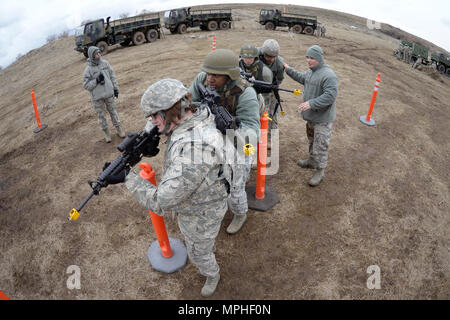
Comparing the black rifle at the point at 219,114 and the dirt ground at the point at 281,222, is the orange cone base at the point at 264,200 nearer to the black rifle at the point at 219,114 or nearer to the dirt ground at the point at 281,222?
the dirt ground at the point at 281,222

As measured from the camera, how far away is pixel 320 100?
3820mm

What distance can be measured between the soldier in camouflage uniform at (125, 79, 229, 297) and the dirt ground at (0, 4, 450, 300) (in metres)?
1.50

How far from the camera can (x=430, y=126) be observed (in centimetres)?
739

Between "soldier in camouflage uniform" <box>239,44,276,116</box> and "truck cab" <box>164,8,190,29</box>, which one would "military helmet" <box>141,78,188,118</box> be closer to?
"soldier in camouflage uniform" <box>239,44,276,116</box>

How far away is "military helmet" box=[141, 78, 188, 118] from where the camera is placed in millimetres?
1906

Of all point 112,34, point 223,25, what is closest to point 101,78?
point 112,34

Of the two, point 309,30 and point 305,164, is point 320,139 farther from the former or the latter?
point 309,30

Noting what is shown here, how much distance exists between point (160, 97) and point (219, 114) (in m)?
0.60

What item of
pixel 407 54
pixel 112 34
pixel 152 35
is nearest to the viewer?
pixel 112 34

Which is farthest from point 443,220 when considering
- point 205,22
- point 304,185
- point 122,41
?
point 205,22

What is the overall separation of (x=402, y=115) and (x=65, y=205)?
29.2ft

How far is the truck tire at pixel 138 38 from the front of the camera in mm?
17625

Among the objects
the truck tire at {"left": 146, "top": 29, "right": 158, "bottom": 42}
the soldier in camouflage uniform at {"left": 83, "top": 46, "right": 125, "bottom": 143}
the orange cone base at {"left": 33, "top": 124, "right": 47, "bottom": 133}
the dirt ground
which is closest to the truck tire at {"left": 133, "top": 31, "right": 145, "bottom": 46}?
the truck tire at {"left": 146, "top": 29, "right": 158, "bottom": 42}
